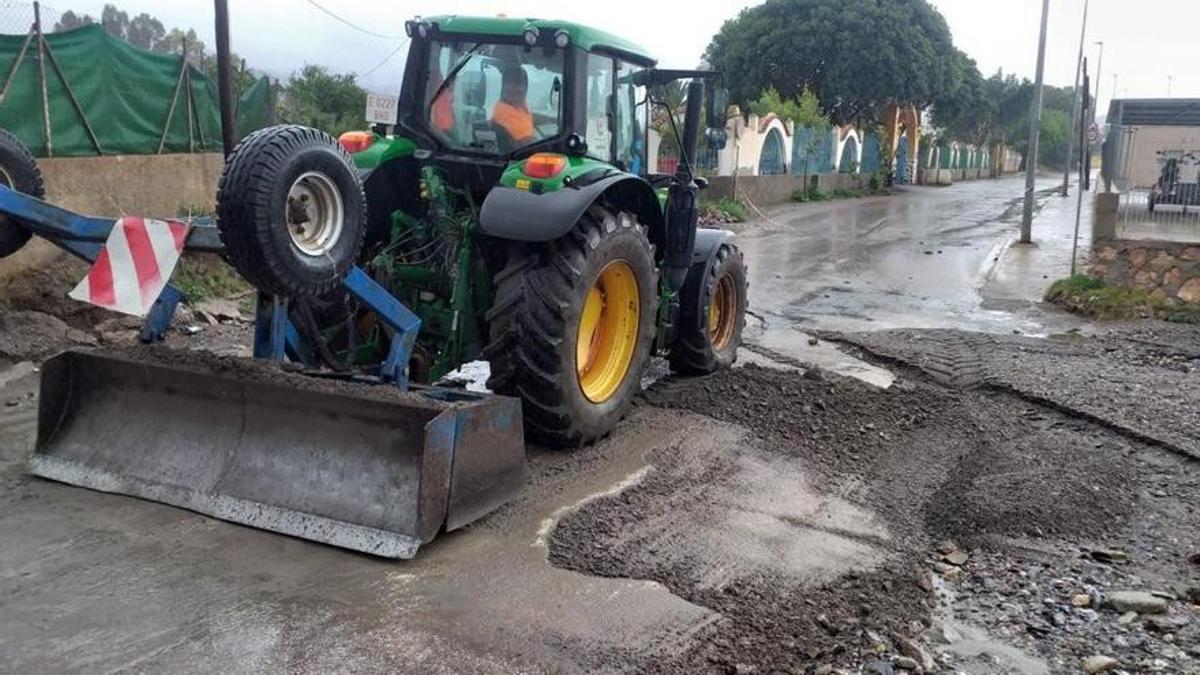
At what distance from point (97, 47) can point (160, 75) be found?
89cm

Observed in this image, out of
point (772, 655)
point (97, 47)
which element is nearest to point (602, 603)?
point (772, 655)

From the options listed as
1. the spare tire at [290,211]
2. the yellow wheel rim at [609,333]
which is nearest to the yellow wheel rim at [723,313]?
the yellow wheel rim at [609,333]

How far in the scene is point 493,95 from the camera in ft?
19.1

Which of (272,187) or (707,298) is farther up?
(272,187)

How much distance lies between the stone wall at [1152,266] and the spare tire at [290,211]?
10249 mm

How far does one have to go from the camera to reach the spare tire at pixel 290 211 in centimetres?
382

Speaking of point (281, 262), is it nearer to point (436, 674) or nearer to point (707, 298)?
point (436, 674)

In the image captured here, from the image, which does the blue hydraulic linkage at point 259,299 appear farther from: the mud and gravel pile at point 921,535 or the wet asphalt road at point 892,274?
the wet asphalt road at point 892,274

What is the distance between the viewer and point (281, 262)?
3939mm

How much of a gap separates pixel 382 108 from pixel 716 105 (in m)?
2.79

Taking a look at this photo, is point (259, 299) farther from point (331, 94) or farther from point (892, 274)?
point (331, 94)

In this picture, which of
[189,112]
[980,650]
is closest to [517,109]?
[980,650]

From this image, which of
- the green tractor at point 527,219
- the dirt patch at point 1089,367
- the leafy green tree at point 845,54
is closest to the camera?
the green tractor at point 527,219

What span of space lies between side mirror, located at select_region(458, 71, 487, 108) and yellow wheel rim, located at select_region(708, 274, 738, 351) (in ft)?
8.85
